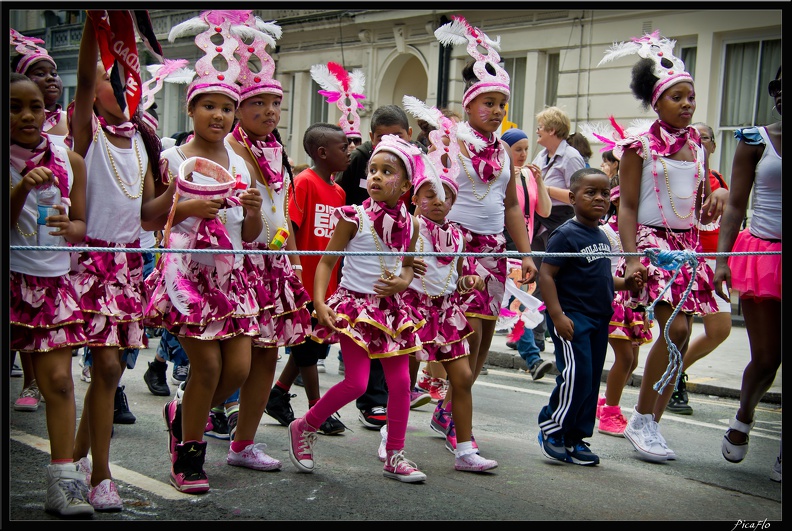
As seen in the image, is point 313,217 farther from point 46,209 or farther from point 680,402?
point 680,402

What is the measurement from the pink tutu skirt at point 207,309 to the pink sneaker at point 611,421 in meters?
2.75

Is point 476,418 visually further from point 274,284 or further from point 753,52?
point 753,52

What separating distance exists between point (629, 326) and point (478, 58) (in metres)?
1.93

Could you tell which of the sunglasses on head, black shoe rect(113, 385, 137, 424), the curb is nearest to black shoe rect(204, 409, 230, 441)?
black shoe rect(113, 385, 137, 424)

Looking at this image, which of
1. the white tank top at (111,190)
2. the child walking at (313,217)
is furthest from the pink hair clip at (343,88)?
the white tank top at (111,190)

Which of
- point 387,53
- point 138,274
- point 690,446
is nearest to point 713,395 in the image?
point 690,446

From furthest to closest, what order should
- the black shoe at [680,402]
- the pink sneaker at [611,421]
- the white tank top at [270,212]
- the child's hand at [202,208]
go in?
1. the black shoe at [680,402]
2. the pink sneaker at [611,421]
3. the white tank top at [270,212]
4. the child's hand at [202,208]

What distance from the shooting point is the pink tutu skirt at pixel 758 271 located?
16.0 feet

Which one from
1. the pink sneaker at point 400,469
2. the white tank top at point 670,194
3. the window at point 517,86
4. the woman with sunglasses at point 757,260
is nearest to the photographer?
the pink sneaker at point 400,469

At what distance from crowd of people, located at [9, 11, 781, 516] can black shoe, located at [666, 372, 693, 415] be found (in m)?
0.79

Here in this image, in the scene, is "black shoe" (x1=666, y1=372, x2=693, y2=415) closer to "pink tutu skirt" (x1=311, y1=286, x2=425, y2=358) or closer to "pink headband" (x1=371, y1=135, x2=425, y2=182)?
"pink tutu skirt" (x1=311, y1=286, x2=425, y2=358)

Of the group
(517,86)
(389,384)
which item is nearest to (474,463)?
(389,384)

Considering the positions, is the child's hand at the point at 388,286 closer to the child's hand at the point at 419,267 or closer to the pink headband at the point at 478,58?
the child's hand at the point at 419,267

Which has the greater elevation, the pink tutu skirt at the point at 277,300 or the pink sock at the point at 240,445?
the pink tutu skirt at the point at 277,300
